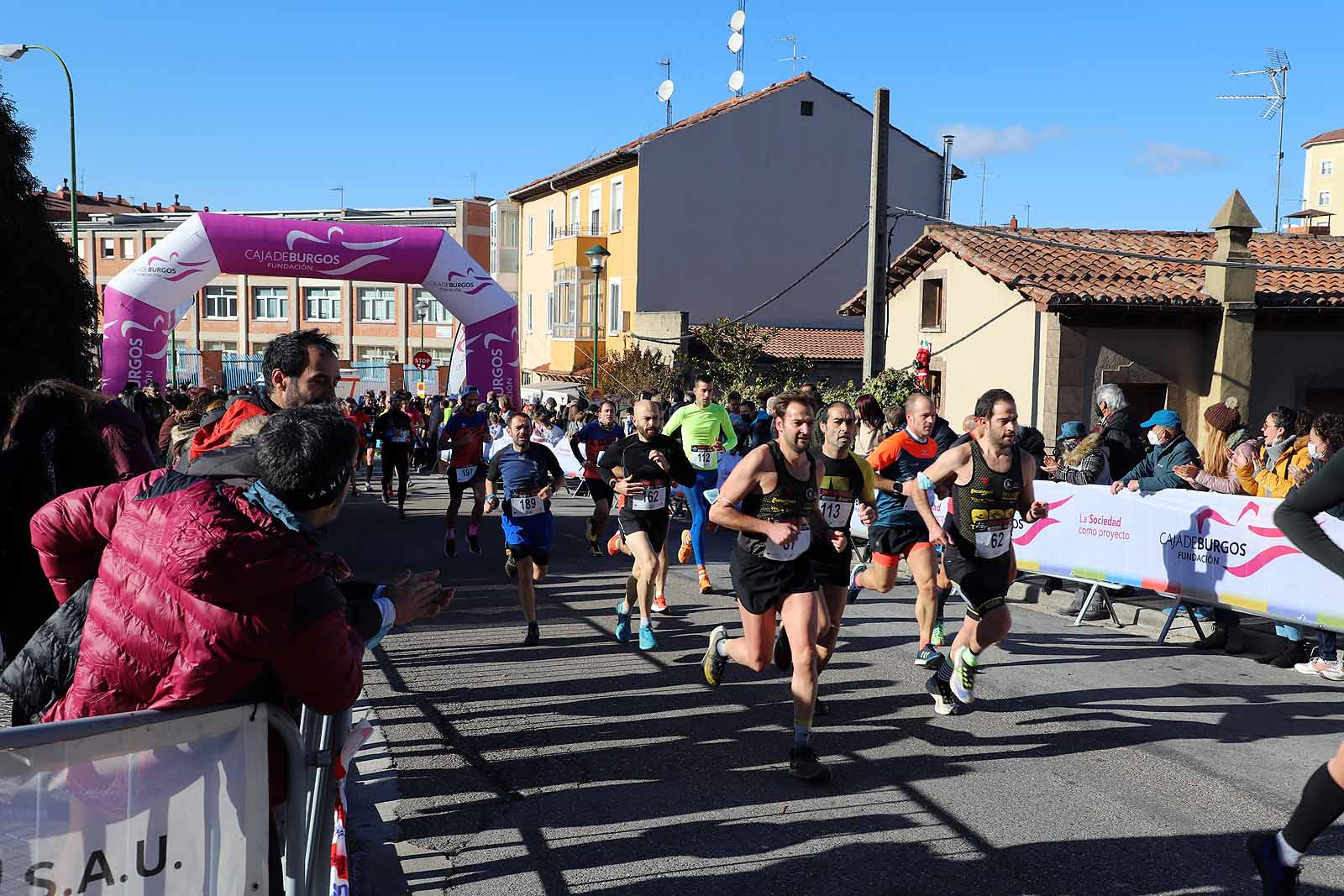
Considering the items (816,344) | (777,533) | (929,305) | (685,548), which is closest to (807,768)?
(777,533)

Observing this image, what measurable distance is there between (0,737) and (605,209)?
1485 inches

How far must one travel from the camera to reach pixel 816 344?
116 feet

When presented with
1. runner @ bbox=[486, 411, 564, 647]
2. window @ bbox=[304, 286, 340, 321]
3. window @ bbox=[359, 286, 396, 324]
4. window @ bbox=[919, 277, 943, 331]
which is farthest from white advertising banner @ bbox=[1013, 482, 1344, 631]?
window @ bbox=[304, 286, 340, 321]

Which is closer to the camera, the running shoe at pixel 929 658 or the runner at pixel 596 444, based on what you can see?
the running shoe at pixel 929 658

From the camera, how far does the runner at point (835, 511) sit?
6.97 meters

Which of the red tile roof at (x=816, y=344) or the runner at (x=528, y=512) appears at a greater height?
the red tile roof at (x=816, y=344)


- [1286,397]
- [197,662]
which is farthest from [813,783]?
[1286,397]

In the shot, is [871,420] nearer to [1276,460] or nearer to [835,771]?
[1276,460]

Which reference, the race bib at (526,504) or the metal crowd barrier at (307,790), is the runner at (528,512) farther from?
the metal crowd barrier at (307,790)

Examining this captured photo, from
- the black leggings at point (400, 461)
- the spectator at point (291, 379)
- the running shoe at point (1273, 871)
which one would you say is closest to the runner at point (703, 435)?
the black leggings at point (400, 461)

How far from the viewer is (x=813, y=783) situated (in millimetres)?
5715

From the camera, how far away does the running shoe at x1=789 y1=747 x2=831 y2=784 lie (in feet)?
18.7

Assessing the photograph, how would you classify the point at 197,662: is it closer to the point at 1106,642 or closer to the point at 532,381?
the point at 1106,642

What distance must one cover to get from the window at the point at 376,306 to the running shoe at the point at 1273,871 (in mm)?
65657
